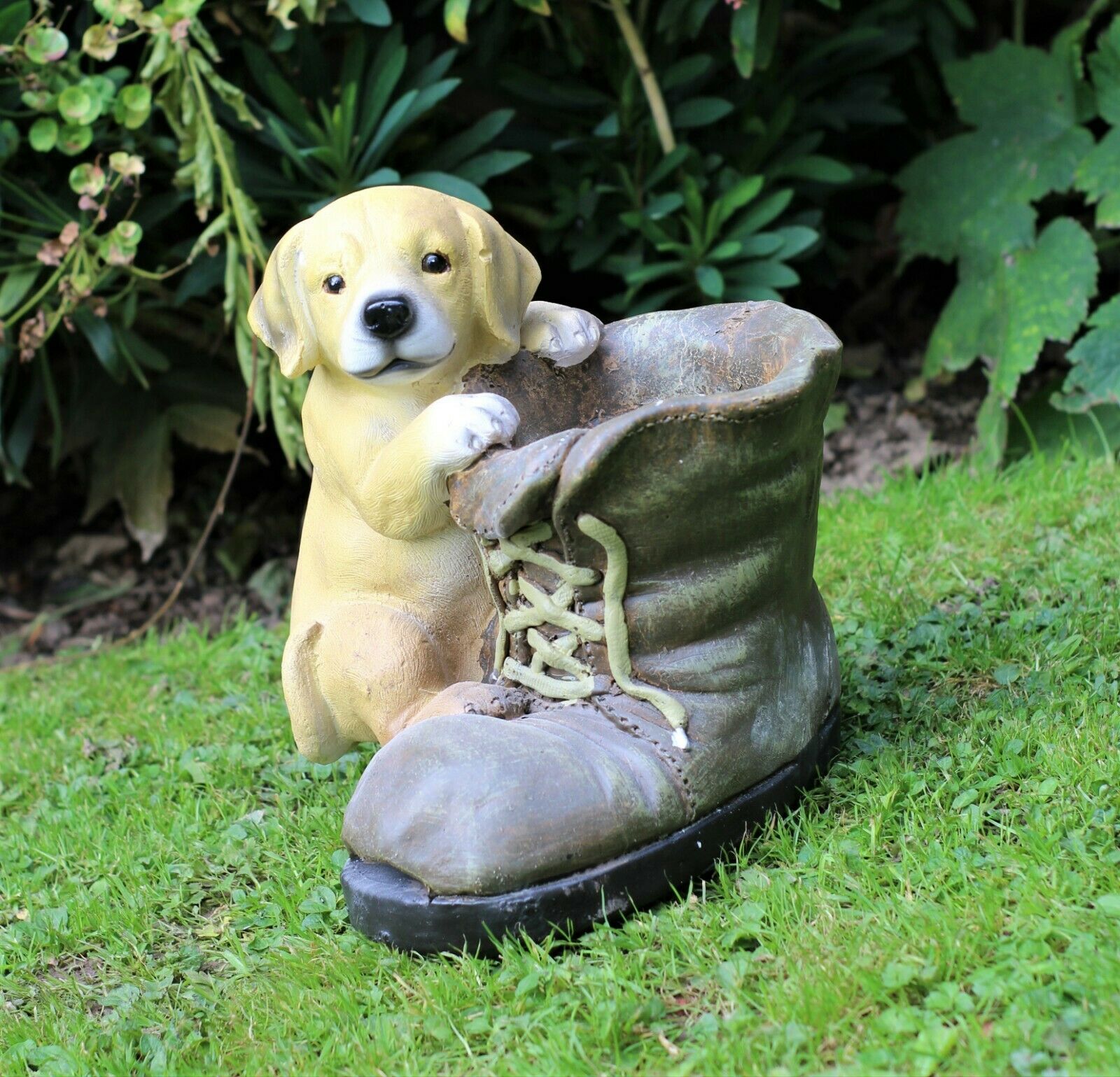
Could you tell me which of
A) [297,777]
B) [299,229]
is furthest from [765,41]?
[297,777]

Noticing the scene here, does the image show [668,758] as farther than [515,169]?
No

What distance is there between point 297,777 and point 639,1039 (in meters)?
1.13

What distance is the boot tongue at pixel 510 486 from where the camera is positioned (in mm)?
1744

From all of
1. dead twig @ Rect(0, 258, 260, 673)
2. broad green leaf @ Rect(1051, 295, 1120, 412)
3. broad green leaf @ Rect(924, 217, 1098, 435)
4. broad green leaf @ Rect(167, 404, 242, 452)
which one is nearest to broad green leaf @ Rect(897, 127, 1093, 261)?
broad green leaf @ Rect(924, 217, 1098, 435)

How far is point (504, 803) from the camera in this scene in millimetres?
1722

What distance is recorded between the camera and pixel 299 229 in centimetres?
196

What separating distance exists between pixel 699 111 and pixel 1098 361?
1.28m

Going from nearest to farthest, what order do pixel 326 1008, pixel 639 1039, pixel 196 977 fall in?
pixel 639 1039 < pixel 326 1008 < pixel 196 977

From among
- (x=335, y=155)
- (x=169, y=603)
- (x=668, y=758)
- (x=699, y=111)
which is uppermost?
(x=335, y=155)

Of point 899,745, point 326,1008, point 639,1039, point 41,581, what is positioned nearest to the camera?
point 639,1039

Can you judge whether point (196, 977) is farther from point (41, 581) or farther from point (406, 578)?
point (41, 581)

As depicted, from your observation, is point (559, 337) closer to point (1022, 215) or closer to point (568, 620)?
point (568, 620)

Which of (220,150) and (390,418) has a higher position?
(220,150)

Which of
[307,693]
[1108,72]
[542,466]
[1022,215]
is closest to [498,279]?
[542,466]
